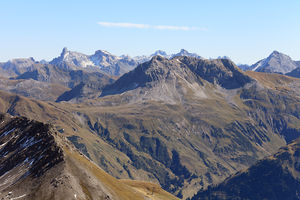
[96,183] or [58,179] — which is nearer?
[58,179]

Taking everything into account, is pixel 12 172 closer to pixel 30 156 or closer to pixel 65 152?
pixel 30 156

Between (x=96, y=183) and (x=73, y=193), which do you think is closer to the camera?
(x=73, y=193)

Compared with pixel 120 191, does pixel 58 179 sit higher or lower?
higher

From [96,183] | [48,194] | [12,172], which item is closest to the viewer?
[48,194]

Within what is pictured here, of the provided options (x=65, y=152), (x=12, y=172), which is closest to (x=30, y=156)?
(x=12, y=172)

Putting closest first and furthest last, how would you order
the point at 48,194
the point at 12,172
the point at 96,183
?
the point at 48,194, the point at 96,183, the point at 12,172

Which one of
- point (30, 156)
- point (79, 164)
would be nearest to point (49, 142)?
point (30, 156)

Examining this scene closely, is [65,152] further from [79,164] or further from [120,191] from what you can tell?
[120,191]

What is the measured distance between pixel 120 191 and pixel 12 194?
Answer: 55769mm

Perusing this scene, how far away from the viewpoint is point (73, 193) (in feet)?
522

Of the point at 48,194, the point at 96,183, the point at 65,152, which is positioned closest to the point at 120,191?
the point at 96,183

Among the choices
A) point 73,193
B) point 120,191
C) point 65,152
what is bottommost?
point 120,191

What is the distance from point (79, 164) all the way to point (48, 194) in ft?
85.0

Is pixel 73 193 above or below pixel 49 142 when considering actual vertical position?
below
